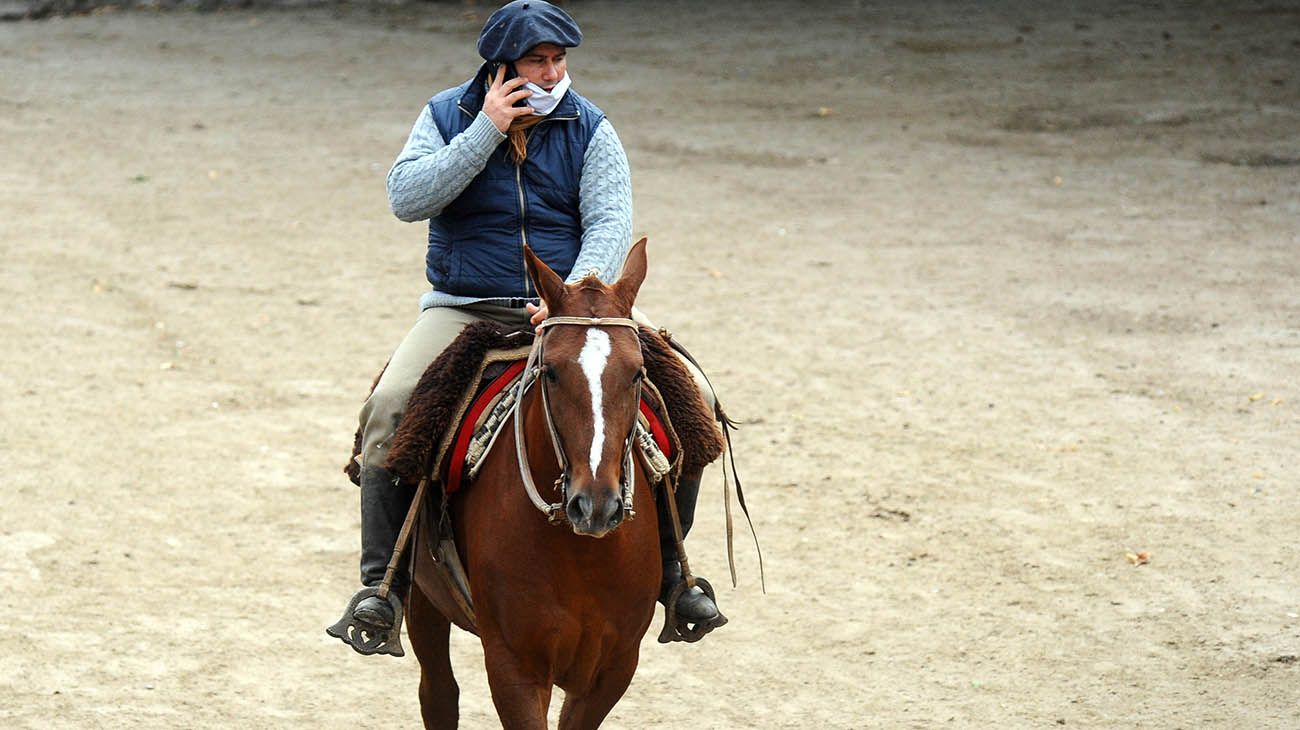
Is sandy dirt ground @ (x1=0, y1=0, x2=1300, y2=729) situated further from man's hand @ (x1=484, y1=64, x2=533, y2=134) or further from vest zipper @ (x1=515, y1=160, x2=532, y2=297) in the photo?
man's hand @ (x1=484, y1=64, x2=533, y2=134)

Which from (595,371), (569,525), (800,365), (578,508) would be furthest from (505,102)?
(800,365)

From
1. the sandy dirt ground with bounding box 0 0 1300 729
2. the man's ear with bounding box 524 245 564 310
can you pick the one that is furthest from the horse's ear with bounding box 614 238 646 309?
the sandy dirt ground with bounding box 0 0 1300 729

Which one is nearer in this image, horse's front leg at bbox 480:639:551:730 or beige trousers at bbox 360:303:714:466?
horse's front leg at bbox 480:639:551:730

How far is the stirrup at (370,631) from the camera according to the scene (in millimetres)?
4668

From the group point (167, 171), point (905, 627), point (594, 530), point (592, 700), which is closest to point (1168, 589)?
point (905, 627)

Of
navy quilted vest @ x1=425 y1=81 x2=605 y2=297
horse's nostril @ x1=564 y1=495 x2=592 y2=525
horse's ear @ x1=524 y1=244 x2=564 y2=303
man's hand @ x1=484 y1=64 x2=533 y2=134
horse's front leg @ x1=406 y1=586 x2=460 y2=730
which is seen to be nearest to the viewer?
horse's nostril @ x1=564 y1=495 x2=592 y2=525

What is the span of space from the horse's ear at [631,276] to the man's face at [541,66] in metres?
0.69

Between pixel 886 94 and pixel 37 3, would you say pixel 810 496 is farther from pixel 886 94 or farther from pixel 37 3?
pixel 37 3

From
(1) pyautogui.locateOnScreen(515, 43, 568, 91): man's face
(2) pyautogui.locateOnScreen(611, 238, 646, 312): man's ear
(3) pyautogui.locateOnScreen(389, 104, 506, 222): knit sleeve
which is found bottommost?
(2) pyautogui.locateOnScreen(611, 238, 646, 312): man's ear

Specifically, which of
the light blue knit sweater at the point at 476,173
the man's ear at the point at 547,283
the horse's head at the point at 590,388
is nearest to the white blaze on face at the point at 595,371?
the horse's head at the point at 590,388

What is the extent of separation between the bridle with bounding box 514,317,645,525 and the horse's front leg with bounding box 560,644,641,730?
572 mm

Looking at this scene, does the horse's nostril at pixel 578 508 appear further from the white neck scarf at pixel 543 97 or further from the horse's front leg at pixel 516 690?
the white neck scarf at pixel 543 97

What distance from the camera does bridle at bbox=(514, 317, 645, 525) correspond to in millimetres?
3838

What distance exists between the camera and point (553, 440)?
12.7ft
